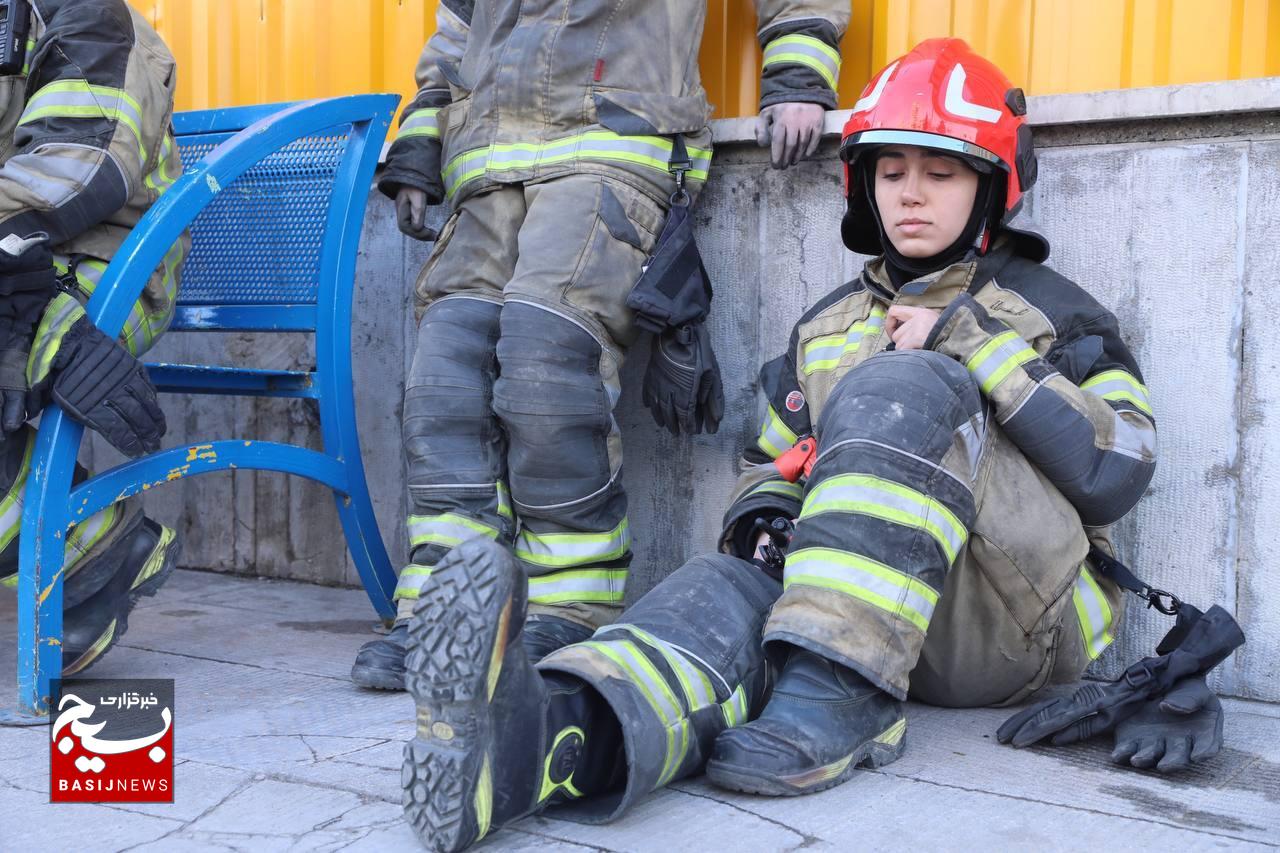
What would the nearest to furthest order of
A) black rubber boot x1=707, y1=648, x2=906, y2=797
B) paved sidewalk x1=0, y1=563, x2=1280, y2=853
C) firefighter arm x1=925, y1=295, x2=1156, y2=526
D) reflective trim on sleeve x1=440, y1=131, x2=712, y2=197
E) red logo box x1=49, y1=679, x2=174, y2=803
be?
paved sidewalk x1=0, y1=563, x2=1280, y2=853
black rubber boot x1=707, y1=648, x2=906, y2=797
red logo box x1=49, y1=679, x2=174, y2=803
firefighter arm x1=925, y1=295, x2=1156, y2=526
reflective trim on sleeve x1=440, y1=131, x2=712, y2=197

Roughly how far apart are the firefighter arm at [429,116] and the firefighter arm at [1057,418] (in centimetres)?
142

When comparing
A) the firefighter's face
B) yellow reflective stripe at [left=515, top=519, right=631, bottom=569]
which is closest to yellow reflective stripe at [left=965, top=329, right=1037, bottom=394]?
the firefighter's face

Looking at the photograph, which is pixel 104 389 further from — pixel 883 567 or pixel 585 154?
pixel 883 567

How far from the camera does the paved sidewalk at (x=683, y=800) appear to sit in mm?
1770

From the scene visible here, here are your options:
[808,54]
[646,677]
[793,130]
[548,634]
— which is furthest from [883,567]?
[808,54]

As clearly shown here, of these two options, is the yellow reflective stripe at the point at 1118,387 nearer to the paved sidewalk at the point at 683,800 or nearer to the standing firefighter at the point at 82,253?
the paved sidewalk at the point at 683,800

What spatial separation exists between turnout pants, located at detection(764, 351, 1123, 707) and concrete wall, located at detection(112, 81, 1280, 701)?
1.50 ft

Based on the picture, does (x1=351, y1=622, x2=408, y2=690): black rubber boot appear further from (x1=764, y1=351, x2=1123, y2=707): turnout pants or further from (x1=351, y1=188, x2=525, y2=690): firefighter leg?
(x1=764, y1=351, x2=1123, y2=707): turnout pants

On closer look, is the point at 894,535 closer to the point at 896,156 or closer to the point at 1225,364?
the point at 896,156

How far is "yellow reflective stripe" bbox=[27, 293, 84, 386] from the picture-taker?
8.05 ft

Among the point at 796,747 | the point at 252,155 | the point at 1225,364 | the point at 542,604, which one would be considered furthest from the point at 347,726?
the point at 1225,364

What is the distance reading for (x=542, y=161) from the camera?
9.42 ft

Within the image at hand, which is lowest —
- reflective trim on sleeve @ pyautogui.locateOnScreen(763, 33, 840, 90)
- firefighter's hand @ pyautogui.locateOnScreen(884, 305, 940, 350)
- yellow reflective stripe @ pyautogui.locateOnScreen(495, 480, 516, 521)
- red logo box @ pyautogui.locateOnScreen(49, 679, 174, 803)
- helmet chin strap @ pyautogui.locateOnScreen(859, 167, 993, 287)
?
red logo box @ pyautogui.locateOnScreen(49, 679, 174, 803)

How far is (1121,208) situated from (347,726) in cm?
179
